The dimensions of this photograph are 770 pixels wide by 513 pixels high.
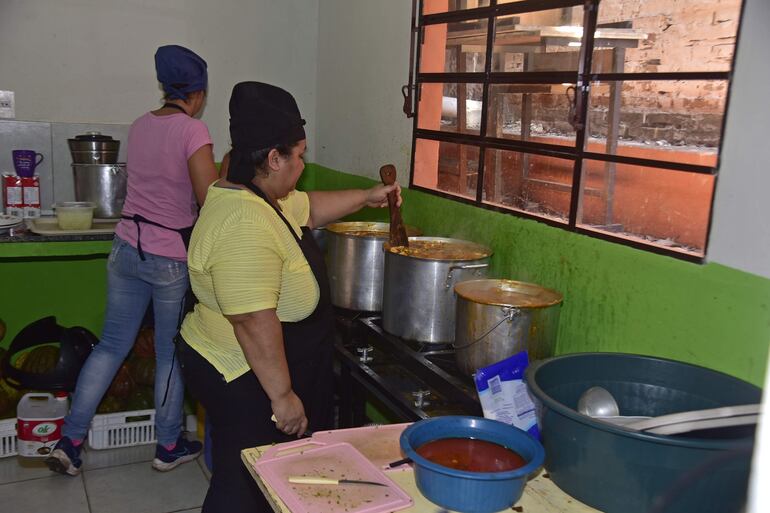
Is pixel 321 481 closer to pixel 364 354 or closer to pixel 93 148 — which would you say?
pixel 364 354

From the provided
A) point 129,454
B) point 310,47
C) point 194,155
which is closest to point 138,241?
point 194,155

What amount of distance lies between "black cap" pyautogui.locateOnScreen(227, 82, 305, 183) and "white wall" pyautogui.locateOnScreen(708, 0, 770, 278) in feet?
3.26

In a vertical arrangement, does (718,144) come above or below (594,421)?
above

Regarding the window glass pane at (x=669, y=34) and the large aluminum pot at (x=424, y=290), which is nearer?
the window glass pane at (x=669, y=34)

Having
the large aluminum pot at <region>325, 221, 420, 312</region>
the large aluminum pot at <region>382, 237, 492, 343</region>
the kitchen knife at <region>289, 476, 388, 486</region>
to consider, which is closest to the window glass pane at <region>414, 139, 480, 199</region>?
the large aluminum pot at <region>325, 221, 420, 312</region>

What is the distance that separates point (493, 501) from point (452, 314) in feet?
2.63

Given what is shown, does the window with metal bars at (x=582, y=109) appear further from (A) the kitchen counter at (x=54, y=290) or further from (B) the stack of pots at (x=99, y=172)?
(A) the kitchen counter at (x=54, y=290)

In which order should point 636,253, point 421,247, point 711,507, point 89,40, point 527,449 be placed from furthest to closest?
1. point 89,40
2. point 421,247
3. point 636,253
4. point 527,449
5. point 711,507

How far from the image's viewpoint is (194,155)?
8.55ft

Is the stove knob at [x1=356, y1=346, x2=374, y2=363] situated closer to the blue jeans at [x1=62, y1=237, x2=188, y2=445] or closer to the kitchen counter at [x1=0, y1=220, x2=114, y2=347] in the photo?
the blue jeans at [x1=62, y1=237, x2=188, y2=445]

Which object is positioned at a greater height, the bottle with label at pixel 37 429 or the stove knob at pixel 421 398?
the stove knob at pixel 421 398

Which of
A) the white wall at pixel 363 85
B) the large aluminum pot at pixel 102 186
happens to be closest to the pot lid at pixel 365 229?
the white wall at pixel 363 85

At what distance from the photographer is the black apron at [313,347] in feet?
6.00

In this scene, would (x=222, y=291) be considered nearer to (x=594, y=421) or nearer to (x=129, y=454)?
(x=594, y=421)
